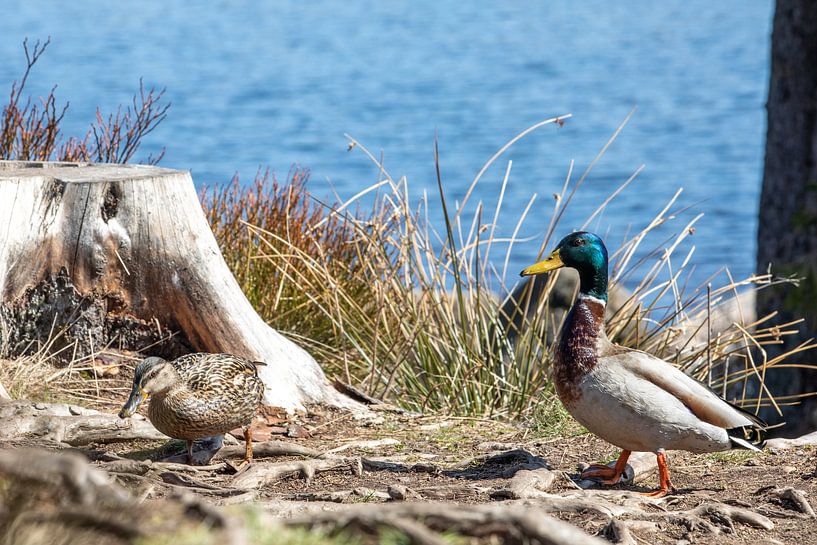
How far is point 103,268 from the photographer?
5812mm

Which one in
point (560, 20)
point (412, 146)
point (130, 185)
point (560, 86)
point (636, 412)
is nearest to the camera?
point (636, 412)

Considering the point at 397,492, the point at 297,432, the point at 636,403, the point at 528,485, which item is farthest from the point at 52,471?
the point at 297,432

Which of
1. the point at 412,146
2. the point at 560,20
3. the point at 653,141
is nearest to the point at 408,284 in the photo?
the point at 412,146

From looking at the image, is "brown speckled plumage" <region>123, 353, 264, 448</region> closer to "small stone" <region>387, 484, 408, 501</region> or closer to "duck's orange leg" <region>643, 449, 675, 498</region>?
"small stone" <region>387, 484, 408, 501</region>

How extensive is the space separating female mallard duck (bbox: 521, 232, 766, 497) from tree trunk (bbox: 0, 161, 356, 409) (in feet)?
6.25

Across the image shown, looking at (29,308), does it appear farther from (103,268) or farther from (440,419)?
(440,419)

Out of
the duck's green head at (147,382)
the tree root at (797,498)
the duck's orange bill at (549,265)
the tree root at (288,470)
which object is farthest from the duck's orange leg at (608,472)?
the duck's green head at (147,382)

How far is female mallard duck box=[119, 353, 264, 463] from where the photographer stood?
4543mm

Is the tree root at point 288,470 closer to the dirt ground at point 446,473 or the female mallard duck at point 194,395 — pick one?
the dirt ground at point 446,473

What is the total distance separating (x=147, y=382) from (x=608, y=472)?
6.46ft

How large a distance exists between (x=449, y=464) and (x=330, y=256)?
9.38ft

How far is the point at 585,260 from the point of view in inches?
191

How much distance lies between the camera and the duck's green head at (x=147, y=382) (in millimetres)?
4512

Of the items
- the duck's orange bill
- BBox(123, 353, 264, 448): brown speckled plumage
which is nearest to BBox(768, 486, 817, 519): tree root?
the duck's orange bill
